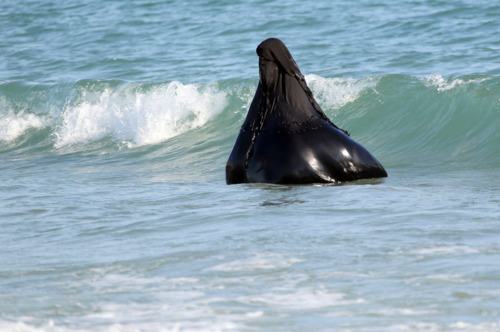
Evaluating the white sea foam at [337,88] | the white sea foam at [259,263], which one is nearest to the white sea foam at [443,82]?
the white sea foam at [337,88]

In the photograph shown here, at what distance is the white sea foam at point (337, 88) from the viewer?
14750mm

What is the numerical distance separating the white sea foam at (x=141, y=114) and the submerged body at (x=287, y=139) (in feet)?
18.9

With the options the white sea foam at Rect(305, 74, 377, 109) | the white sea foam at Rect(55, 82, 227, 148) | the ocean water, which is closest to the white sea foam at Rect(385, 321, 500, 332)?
the ocean water

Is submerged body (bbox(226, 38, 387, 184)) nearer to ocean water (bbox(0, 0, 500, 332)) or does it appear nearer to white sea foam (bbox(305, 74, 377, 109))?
ocean water (bbox(0, 0, 500, 332))

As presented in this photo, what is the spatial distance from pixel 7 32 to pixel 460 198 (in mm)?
17773

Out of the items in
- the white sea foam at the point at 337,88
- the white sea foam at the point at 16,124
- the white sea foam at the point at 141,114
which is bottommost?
the white sea foam at the point at 16,124

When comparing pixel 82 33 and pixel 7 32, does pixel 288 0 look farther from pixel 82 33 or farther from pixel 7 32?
pixel 7 32

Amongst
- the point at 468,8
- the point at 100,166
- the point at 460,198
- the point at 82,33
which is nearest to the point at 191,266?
the point at 460,198

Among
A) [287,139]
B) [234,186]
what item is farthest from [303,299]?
[234,186]

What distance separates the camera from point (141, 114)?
16328 millimetres

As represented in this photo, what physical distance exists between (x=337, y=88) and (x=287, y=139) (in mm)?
5850

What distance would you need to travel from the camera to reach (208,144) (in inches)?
563

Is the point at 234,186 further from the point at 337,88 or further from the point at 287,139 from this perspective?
the point at 337,88

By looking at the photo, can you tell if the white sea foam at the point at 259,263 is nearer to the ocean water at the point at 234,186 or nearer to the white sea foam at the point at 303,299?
the ocean water at the point at 234,186
